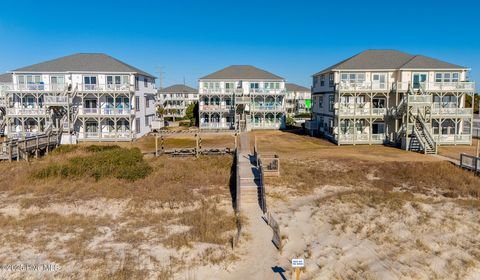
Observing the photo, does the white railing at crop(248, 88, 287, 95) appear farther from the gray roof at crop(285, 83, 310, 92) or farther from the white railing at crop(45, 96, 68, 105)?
the gray roof at crop(285, 83, 310, 92)

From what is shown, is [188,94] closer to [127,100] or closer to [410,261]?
[127,100]

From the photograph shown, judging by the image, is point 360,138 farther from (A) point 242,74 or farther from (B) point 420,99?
(A) point 242,74

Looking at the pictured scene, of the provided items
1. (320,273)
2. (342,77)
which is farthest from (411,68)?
(320,273)

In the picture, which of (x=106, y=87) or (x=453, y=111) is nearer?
(x=453, y=111)

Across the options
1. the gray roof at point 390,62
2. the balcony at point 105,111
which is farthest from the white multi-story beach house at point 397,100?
the balcony at point 105,111

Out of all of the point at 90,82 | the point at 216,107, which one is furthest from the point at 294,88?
the point at 90,82

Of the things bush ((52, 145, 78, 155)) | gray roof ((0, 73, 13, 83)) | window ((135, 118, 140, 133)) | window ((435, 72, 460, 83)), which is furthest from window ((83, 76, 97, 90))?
window ((435, 72, 460, 83))

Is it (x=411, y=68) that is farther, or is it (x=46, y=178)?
(x=411, y=68)
